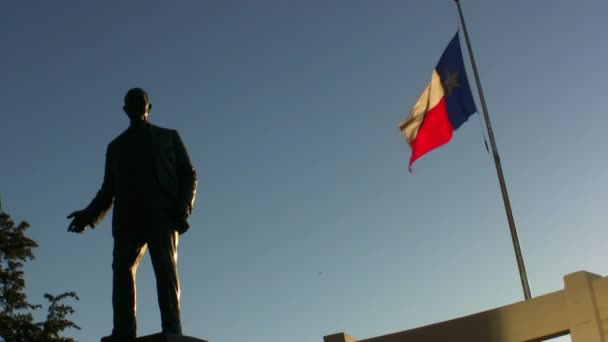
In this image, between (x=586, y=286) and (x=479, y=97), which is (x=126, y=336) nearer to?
(x=586, y=286)

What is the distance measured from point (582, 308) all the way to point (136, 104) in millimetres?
6592

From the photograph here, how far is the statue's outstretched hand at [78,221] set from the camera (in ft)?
23.2

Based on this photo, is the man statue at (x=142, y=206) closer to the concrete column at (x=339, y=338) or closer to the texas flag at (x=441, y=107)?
the concrete column at (x=339, y=338)

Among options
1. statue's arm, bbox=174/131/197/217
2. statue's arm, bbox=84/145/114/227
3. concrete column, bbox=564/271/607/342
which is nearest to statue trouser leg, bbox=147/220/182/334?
statue's arm, bbox=174/131/197/217

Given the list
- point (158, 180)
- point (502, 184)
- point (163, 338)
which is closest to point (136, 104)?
point (158, 180)

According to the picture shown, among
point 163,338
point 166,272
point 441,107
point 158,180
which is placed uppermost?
point 441,107

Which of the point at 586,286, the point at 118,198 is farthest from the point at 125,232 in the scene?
the point at 586,286

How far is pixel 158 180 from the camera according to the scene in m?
6.71

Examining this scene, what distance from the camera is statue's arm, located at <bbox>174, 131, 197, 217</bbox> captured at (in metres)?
6.68

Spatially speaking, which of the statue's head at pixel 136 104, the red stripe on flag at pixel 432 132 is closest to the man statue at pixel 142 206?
the statue's head at pixel 136 104

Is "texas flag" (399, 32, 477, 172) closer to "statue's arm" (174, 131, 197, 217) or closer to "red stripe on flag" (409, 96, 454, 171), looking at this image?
"red stripe on flag" (409, 96, 454, 171)

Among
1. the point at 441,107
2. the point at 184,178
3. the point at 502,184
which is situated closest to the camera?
the point at 184,178

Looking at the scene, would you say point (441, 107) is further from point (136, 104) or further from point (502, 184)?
point (136, 104)

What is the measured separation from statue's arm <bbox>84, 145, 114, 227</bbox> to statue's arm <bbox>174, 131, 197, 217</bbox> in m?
0.62
